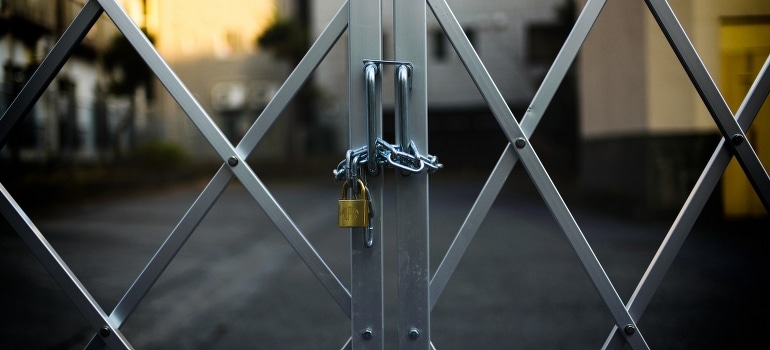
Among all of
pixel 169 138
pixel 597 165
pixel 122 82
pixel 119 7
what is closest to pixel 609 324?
pixel 119 7

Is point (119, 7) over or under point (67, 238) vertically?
over

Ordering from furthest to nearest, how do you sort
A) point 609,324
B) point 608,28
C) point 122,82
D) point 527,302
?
point 122,82 → point 608,28 → point 527,302 → point 609,324

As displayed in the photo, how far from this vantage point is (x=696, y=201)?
6.28 ft

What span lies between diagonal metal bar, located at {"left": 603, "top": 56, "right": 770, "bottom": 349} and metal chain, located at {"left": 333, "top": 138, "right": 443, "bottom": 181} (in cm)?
80

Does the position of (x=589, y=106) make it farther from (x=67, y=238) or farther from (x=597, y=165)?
(x=67, y=238)

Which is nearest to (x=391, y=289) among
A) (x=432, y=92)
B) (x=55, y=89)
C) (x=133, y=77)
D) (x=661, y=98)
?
(x=661, y=98)

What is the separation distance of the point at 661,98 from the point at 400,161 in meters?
7.58

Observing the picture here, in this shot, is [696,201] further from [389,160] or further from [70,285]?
[70,285]

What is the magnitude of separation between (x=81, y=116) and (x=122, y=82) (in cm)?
261

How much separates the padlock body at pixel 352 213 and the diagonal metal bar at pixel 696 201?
35.8 inches

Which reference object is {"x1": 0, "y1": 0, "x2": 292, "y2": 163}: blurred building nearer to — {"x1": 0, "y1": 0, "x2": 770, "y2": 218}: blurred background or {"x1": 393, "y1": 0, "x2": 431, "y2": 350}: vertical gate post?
{"x1": 0, "y1": 0, "x2": 770, "y2": 218}: blurred background

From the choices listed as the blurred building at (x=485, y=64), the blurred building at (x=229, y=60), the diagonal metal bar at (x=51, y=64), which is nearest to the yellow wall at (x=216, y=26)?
the blurred building at (x=229, y=60)

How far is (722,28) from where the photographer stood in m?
6.31

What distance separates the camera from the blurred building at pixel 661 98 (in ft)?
19.9
